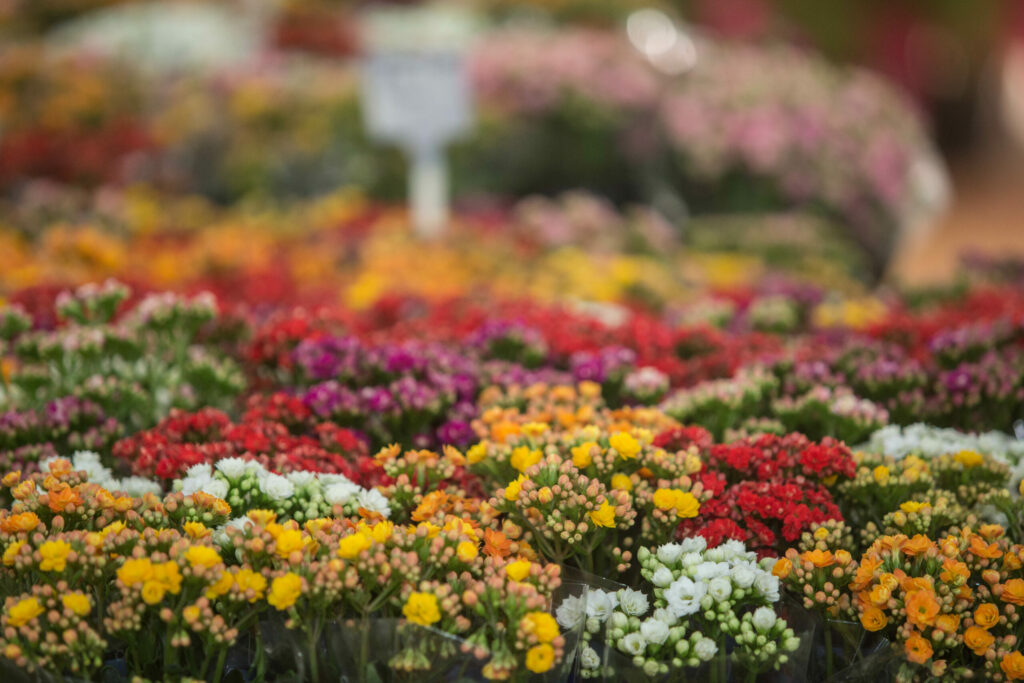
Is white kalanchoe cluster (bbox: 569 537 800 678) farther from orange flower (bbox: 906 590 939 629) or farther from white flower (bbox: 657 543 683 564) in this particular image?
orange flower (bbox: 906 590 939 629)

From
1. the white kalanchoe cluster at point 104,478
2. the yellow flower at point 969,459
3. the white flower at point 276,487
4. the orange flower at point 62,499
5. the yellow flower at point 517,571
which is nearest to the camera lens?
the yellow flower at point 517,571

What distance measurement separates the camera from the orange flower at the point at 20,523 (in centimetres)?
159

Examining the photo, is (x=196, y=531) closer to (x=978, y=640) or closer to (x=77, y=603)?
(x=77, y=603)

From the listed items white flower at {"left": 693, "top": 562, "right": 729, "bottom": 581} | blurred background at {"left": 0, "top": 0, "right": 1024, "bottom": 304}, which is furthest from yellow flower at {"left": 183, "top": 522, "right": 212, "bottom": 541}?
blurred background at {"left": 0, "top": 0, "right": 1024, "bottom": 304}

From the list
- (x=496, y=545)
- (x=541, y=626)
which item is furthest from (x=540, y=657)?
(x=496, y=545)

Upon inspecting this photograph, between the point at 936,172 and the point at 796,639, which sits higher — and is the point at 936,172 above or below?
above

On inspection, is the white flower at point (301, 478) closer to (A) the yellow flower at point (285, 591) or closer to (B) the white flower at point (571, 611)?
(A) the yellow flower at point (285, 591)

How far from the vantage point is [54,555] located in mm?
1504

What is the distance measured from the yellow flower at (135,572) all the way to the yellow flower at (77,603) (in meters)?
0.06

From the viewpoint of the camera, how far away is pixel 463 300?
341 centimetres

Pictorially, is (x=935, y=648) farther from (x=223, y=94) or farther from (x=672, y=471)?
(x=223, y=94)

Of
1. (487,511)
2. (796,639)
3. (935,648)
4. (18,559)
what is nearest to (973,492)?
(935,648)

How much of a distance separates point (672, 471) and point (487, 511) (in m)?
0.35

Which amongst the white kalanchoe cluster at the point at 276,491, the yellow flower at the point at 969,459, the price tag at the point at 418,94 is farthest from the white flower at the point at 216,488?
the price tag at the point at 418,94
